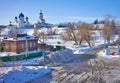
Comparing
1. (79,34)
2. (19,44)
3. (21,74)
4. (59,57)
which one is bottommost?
(21,74)

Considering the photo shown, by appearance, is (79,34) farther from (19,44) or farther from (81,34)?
(19,44)

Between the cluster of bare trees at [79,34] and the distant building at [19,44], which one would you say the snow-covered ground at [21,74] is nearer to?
the distant building at [19,44]

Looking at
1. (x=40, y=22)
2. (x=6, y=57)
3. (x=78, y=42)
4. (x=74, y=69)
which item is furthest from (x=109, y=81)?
(x=40, y=22)

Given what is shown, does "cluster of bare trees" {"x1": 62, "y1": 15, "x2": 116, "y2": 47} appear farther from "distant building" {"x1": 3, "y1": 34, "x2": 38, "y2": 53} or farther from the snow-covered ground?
the snow-covered ground

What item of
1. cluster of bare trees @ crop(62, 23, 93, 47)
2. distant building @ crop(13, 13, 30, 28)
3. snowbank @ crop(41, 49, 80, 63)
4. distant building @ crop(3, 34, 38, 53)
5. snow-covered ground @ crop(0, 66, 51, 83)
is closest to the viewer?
snow-covered ground @ crop(0, 66, 51, 83)

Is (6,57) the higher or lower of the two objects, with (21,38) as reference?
lower

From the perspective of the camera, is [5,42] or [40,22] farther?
[40,22]

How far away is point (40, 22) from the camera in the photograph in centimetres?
11956

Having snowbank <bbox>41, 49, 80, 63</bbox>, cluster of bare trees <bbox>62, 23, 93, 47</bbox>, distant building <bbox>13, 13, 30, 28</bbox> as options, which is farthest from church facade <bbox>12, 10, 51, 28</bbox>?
snowbank <bbox>41, 49, 80, 63</bbox>

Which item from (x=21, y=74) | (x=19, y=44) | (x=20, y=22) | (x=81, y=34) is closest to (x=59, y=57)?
(x=19, y=44)

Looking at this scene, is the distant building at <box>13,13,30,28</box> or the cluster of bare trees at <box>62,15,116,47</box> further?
the distant building at <box>13,13,30,28</box>

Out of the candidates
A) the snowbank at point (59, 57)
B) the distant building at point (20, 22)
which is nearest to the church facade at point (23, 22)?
the distant building at point (20, 22)

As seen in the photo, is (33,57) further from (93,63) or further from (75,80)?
(75,80)

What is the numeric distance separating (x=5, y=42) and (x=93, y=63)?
596 inches
